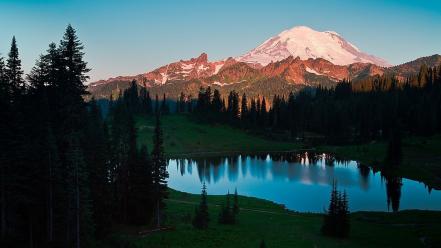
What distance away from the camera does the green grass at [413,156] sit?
10094 cm

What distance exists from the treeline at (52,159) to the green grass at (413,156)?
246ft

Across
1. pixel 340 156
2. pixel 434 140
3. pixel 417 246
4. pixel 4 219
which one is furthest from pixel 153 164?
pixel 434 140

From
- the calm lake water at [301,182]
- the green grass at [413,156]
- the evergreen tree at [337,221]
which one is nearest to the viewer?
the evergreen tree at [337,221]

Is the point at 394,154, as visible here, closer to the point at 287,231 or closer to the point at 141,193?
the point at 287,231

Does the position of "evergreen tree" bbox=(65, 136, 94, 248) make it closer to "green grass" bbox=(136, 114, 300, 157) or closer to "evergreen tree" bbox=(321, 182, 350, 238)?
"evergreen tree" bbox=(321, 182, 350, 238)

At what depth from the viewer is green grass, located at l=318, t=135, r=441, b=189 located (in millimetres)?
100938

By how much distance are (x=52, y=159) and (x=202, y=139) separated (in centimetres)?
13628

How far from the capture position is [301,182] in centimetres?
10106

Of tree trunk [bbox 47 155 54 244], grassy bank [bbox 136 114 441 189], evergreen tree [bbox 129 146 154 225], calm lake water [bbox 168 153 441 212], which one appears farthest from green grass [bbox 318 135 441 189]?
tree trunk [bbox 47 155 54 244]

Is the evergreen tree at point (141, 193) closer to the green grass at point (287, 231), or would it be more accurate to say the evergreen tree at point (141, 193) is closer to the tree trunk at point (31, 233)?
the green grass at point (287, 231)

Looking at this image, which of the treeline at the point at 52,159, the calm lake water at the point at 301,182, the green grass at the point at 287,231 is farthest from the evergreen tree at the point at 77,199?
the calm lake water at the point at 301,182

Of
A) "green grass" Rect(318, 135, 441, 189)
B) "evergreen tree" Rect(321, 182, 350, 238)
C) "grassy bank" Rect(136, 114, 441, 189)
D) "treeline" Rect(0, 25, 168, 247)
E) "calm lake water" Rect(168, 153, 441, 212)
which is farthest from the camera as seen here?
"grassy bank" Rect(136, 114, 441, 189)

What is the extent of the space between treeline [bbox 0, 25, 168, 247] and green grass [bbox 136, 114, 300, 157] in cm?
11032

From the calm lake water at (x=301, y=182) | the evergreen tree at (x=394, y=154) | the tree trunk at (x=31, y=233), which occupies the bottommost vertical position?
the calm lake water at (x=301, y=182)
